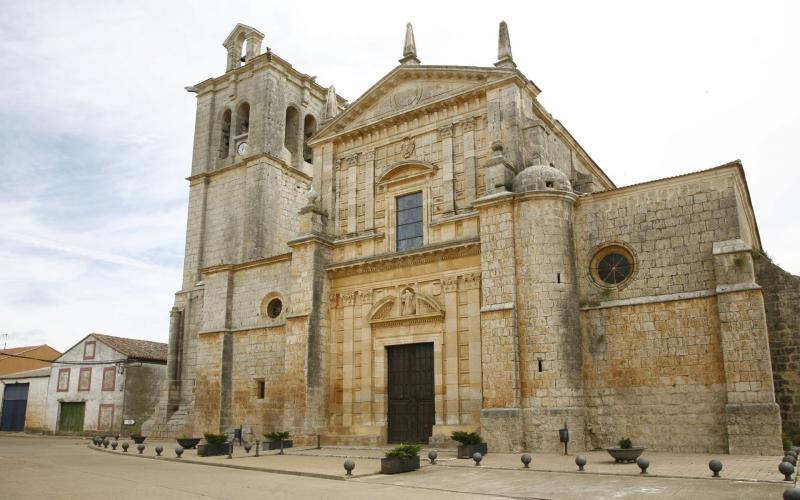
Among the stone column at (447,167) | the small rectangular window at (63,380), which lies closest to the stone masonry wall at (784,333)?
the stone column at (447,167)

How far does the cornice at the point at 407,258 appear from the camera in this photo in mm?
22172

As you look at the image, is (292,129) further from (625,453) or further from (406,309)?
(625,453)

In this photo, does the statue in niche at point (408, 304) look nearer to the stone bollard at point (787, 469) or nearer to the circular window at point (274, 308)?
the circular window at point (274, 308)

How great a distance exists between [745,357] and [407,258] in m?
11.4

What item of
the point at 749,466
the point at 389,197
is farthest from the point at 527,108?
the point at 749,466

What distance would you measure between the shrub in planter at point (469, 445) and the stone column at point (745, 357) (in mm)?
6548

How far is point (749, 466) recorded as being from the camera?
1406 cm

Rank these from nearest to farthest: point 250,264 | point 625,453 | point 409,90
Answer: point 625,453 → point 409,90 → point 250,264

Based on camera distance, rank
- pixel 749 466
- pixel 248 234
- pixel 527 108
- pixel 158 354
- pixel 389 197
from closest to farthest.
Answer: pixel 749 466, pixel 527 108, pixel 389 197, pixel 248 234, pixel 158 354

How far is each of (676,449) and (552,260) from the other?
21.0ft

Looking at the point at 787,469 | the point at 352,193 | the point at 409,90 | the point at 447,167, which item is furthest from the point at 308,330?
the point at 787,469

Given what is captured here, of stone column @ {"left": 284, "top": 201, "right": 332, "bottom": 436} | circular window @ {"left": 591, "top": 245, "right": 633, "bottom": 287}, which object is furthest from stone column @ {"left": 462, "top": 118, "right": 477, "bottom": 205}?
stone column @ {"left": 284, "top": 201, "right": 332, "bottom": 436}

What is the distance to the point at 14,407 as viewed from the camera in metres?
46.4

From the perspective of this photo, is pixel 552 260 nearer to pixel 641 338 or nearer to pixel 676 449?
pixel 641 338
